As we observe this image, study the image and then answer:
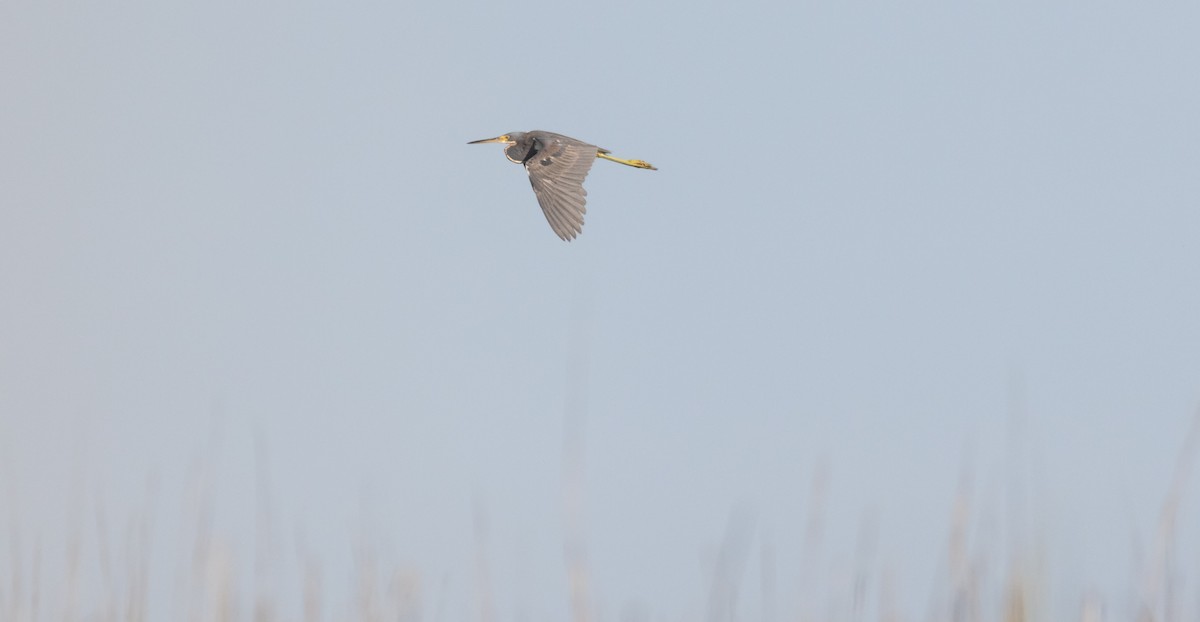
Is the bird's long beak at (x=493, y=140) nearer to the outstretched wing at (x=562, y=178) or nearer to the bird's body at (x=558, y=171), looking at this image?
the bird's body at (x=558, y=171)

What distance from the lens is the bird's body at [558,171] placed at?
242 inches

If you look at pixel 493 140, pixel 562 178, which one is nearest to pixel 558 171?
pixel 562 178

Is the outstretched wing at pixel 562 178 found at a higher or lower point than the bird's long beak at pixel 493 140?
lower

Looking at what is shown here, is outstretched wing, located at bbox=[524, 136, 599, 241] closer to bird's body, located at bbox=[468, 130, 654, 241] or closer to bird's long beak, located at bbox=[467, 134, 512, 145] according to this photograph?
bird's body, located at bbox=[468, 130, 654, 241]

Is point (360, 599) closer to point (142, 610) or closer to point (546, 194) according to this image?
point (142, 610)

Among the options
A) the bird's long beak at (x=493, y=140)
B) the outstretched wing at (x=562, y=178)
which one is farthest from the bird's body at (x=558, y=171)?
the bird's long beak at (x=493, y=140)

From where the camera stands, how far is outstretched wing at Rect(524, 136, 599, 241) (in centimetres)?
612

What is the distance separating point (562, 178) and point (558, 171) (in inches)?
3.7

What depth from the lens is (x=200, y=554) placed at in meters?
3.31

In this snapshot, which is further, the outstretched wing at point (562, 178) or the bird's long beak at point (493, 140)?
the bird's long beak at point (493, 140)

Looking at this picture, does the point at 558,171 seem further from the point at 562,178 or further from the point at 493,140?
the point at 493,140

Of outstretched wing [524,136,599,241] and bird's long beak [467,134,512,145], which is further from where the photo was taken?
bird's long beak [467,134,512,145]

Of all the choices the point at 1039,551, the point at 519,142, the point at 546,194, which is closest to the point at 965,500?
the point at 1039,551

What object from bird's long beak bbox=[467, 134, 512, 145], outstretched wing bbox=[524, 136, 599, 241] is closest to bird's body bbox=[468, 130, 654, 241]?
outstretched wing bbox=[524, 136, 599, 241]
